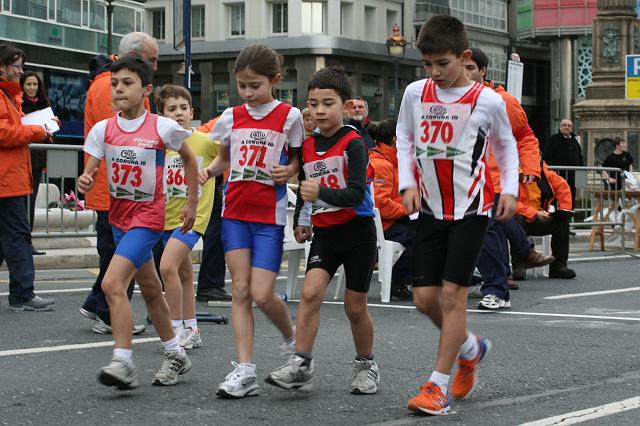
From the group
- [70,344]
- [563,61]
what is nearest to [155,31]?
[563,61]

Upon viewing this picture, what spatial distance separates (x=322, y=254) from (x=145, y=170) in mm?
998

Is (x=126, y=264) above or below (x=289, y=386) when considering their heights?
above

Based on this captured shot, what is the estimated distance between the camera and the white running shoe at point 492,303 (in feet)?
36.5

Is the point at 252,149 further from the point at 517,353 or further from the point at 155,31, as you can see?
the point at 155,31

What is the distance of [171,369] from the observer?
7.00 metres

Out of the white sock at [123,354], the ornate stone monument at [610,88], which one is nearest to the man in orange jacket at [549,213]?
the white sock at [123,354]

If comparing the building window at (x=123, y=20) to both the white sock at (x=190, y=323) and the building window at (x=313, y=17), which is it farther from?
the white sock at (x=190, y=323)

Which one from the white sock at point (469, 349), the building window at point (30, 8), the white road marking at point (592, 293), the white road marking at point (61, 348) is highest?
the building window at point (30, 8)

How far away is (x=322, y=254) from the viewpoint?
6941 mm

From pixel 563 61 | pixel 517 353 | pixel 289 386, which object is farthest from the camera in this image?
pixel 563 61

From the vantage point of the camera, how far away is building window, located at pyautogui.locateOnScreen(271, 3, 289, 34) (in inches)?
2867

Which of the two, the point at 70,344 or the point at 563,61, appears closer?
the point at 70,344

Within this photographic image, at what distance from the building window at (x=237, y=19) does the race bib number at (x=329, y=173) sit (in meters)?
67.9

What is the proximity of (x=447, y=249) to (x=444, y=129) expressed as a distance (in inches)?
21.7
